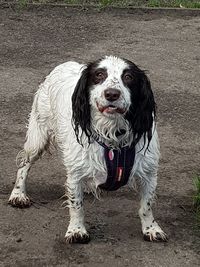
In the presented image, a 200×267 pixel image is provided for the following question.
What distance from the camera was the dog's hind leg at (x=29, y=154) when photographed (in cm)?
522

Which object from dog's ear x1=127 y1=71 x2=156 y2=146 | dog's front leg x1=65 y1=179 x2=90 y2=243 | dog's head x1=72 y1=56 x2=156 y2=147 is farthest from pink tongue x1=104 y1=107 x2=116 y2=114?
dog's front leg x1=65 y1=179 x2=90 y2=243

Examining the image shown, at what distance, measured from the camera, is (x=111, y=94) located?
4.05 metres

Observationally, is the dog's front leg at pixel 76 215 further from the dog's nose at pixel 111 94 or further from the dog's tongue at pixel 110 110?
the dog's nose at pixel 111 94

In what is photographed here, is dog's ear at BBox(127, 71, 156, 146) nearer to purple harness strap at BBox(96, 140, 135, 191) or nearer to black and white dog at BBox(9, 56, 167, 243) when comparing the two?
black and white dog at BBox(9, 56, 167, 243)

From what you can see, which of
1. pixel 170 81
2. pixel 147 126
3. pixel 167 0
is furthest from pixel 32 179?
pixel 167 0

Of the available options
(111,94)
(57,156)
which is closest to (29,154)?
(57,156)

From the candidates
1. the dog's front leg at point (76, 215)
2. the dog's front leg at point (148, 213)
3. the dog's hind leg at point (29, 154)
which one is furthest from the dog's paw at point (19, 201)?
the dog's front leg at point (148, 213)

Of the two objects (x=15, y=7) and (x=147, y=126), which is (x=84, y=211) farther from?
(x=15, y=7)

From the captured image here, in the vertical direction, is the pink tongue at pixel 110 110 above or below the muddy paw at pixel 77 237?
above

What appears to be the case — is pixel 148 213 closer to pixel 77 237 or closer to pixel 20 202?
pixel 77 237

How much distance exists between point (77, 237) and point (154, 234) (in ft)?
1.80

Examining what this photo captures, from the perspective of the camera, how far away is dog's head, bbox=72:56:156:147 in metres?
4.23

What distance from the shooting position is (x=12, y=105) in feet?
23.9

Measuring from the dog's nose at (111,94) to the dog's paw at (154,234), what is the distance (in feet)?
3.80
